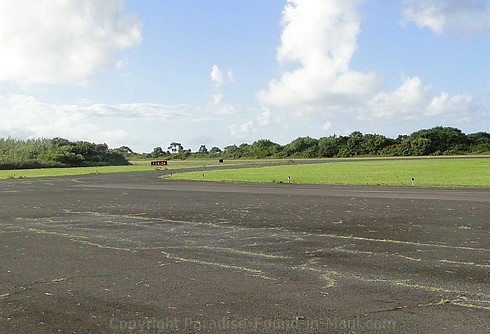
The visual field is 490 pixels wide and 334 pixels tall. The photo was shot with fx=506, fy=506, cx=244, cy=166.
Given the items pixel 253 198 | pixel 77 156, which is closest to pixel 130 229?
pixel 253 198

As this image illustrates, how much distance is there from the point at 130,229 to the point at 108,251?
361 cm

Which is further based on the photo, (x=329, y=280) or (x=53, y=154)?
(x=53, y=154)

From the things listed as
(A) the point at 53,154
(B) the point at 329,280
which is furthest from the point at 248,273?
(A) the point at 53,154

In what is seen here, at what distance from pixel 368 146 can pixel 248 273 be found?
121 metres

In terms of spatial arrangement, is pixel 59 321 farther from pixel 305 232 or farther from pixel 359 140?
pixel 359 140

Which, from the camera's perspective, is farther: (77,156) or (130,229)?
(77,156)

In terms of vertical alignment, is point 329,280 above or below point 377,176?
below

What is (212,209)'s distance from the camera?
20062 millimetres

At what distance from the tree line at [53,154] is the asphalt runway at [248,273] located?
82591mm

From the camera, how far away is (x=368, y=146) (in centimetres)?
12525

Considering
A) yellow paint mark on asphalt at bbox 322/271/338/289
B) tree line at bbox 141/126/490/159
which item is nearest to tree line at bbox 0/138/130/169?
tree line at bbox 141/126/490/159

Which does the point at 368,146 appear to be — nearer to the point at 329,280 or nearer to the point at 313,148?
the point at 313,148

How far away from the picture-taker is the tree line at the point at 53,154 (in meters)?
95.2

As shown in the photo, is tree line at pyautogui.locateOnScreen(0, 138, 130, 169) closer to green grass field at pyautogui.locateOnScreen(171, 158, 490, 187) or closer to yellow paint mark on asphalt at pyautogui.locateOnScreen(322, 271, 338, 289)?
green grass field at pyautogui.locateOnScreen(171, 158, 490, 187)
